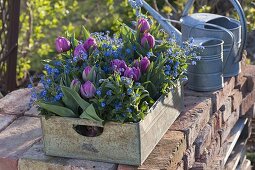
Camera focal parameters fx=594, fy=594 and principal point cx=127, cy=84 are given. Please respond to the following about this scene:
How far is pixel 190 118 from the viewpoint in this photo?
2436 millimetres

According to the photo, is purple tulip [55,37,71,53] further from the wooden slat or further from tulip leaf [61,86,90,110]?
the wooden slat

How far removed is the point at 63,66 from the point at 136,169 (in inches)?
18.4

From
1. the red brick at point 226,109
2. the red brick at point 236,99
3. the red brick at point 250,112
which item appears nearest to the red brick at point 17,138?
the red brick at point 226,109

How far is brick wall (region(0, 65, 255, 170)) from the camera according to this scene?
212 centimetres

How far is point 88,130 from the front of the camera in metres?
2.12

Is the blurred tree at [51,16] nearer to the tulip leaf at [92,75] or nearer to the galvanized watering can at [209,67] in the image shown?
the galvanized watering can at [209,67]

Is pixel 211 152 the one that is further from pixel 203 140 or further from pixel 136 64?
pixel 136 64

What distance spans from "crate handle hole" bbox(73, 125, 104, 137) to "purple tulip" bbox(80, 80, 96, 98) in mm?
148

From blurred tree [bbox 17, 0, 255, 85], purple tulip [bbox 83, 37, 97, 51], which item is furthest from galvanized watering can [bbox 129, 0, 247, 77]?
blurred tree [bbox 17, 0, 255, 85]

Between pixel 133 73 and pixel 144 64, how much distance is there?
0.32 feet

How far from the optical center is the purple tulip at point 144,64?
2135mm

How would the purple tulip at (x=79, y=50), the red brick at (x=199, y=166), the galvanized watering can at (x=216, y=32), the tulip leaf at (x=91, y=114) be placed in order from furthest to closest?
the galvanized watering can at (x=216, y=32) → the red brick at (x=199, y=166) → the purple tulip at (x=79, y=50) → the tulip leaf at (x=91, y=114)

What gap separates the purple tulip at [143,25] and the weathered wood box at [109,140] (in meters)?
0.30

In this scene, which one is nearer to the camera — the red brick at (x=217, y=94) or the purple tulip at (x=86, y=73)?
the purple tulip at (x=86, y=73)
